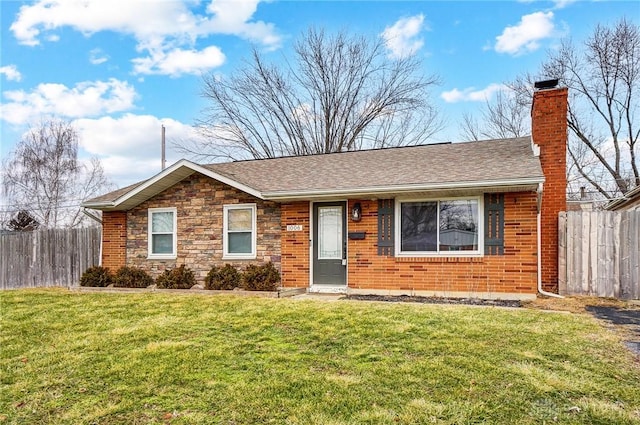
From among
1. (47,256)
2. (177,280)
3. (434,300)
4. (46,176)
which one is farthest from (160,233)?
(46,176)

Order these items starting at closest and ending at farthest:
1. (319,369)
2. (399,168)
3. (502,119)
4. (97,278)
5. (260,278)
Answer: (319,369)
(260,278)
(399,168)
(97,278)
(502,119)

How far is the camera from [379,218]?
9922mm

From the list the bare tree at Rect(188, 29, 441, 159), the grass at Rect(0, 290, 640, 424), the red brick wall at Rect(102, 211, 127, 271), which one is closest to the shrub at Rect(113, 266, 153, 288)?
the red brick wall at Rect(102, 211, 127, 271)

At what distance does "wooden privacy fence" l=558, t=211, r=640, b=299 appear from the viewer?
29.2ft

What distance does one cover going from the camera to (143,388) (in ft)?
13.0

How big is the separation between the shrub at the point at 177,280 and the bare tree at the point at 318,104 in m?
14.2

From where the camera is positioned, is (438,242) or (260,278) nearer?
(438,242)

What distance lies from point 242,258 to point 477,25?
1113 cm

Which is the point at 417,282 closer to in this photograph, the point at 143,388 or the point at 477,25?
the point at 143,388

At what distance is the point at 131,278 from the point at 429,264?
24.6 ft

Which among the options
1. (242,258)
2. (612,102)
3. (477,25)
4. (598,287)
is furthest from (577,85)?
(242,258)

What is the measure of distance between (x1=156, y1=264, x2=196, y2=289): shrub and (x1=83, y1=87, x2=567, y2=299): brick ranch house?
49cm

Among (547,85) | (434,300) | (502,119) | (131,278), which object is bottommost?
(434,300)

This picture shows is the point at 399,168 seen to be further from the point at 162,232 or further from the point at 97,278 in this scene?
the point at 97,278
